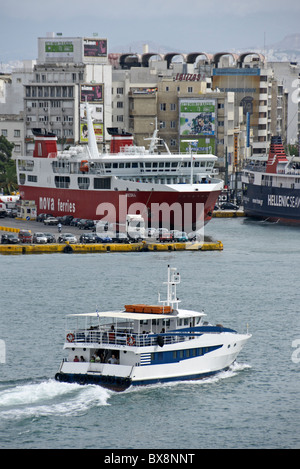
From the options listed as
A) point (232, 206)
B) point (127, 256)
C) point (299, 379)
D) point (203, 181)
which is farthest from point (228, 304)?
point (232, 206)

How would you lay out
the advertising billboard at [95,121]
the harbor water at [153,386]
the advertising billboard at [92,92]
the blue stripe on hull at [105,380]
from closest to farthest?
the harbor water at [153,386], the blue stripe on hull at [105,380], the advertising billboard at [95,121], the advertising billboard at [92,92]

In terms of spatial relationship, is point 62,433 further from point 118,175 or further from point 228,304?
point 118,175

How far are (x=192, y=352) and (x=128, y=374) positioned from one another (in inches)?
121

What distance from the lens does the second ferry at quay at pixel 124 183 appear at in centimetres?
9144

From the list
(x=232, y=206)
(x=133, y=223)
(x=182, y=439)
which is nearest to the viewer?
(x=182, y=439)

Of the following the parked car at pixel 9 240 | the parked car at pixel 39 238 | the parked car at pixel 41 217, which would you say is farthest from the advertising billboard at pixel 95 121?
the parked car at pixel 9 240

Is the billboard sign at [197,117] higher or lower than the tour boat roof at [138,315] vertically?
higher

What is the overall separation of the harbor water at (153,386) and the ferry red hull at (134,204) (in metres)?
16.6

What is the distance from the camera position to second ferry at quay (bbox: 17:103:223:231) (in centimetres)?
9144

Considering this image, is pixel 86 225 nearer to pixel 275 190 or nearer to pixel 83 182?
pixel 83 182

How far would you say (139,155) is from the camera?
97.2 metres

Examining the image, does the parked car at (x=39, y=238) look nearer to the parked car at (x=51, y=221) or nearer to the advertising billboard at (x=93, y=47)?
the parked car at (x=51, y=221)

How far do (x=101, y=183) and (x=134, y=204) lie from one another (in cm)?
515

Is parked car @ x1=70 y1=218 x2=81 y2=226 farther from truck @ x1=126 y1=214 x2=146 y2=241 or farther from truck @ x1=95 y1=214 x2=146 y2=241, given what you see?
truck @ x1=126 y1=214 x2=146 y2=241
